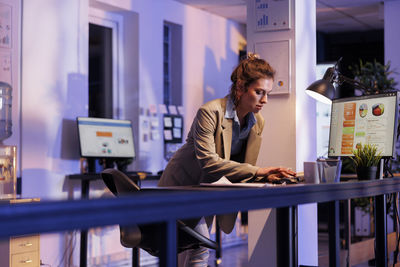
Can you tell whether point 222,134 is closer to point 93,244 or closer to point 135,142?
point 93,244

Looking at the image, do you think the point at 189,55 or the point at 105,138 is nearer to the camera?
the point at 105,138

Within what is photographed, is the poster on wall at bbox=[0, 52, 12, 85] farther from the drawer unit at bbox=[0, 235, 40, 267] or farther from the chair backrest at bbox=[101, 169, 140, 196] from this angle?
the chair backrest at bbox=[101, 169, 140, 196]

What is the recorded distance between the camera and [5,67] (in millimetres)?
4980

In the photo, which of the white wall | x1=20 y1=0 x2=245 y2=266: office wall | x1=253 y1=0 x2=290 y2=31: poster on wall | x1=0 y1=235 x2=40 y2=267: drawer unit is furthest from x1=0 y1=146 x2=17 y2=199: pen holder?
x1=253 y1=0 x2=290 y2=31: poster on wall

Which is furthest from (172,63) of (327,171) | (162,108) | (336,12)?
(327,171)

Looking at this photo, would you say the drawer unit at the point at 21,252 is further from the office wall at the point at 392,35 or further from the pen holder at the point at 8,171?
the office wall at the point at 392,35

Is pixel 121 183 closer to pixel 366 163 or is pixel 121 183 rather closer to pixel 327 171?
pixel 327 171

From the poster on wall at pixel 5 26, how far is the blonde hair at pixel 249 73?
272 cm

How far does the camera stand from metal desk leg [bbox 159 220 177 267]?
114cm

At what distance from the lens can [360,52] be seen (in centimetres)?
983

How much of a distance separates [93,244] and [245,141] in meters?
3.06

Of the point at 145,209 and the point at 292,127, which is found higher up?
the point at 292,127

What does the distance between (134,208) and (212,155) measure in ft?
5.72

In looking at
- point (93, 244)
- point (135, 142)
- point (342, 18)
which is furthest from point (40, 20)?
point (342, 18)
